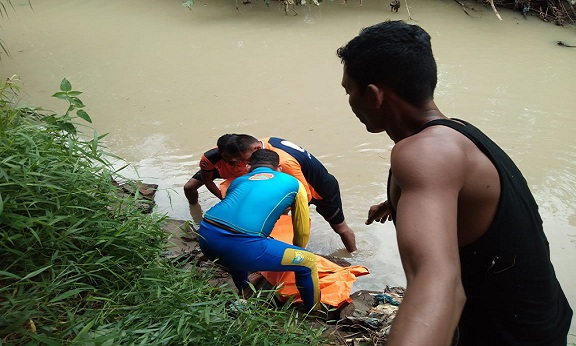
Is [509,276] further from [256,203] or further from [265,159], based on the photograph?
[265,159]

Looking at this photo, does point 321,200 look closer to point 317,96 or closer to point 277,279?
point 277,279

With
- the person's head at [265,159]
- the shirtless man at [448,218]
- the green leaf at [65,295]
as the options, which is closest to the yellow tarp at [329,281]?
the person's head at [265,159]

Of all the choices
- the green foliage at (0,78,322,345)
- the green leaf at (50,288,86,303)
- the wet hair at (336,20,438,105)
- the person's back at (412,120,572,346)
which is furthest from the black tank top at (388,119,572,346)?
the green leaf at (50,288,86,303)

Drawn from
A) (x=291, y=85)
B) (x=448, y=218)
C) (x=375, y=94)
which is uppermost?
(x=375, y=94)

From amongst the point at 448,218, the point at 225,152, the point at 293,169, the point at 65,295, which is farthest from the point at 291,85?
the point at 448,218

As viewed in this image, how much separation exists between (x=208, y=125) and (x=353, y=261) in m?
2.19

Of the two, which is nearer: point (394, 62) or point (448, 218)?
point (448, 218)

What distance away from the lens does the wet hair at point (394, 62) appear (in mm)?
1262

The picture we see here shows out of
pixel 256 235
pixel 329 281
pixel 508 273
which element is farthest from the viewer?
pixel 329 281

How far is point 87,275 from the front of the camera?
2.26 metres

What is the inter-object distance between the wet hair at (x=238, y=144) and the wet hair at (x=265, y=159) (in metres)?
0.36

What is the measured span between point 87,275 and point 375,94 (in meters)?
1.56

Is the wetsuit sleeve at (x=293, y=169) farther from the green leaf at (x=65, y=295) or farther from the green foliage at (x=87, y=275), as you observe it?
the green leaf at (x=65, y=295)

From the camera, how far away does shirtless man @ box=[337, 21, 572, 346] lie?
37.8 inches
